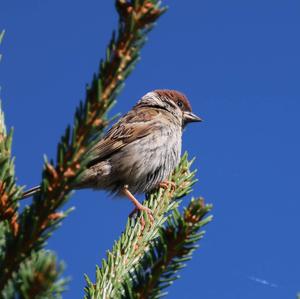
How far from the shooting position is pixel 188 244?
1243mm

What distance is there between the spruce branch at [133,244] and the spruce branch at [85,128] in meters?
0.29

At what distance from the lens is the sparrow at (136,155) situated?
4.65m

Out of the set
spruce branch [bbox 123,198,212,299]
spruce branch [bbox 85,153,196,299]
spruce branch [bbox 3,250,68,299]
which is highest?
spruce branch [bbox 85,153,196,299]

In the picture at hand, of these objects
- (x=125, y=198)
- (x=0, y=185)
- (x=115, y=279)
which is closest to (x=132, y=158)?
(x=125, y=198)

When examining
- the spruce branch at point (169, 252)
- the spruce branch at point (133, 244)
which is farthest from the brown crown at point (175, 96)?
the spruce branch at point (169, 252)

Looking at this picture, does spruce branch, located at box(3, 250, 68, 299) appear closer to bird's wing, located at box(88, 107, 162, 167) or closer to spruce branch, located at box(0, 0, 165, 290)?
spruce branch, located at box(0, 0, 165, 290)

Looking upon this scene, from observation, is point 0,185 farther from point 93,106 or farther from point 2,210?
point 93,106

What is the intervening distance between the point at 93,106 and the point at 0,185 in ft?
1.35

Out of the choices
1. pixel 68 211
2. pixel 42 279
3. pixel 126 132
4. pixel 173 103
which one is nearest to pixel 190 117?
pixel 173 103

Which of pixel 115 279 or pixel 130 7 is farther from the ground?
pixel 130 7

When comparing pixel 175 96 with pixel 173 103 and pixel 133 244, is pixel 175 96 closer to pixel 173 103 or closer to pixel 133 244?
pixel 173 103

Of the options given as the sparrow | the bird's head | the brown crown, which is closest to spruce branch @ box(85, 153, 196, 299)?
the sparrow

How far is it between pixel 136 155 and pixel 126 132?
0.35 meters

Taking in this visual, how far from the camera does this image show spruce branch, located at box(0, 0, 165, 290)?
44.2 inches
